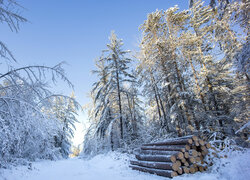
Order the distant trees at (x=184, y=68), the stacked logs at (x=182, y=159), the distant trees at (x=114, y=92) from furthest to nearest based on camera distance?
the distant trees at (x=114, y=92) → the distant trees at (x=184, y=68) → the stacked logs at (x=182, y=159)

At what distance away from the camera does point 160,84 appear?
39.4ft

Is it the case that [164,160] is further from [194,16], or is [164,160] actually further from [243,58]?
[194,16]

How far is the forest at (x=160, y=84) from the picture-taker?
13.5ft

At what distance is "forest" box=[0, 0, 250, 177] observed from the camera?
162 inches

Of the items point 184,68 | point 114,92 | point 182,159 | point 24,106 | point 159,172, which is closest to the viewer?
point 24,106

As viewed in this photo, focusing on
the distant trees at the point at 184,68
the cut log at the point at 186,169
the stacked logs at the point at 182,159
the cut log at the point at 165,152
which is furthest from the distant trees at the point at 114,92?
the cut log at the point at 186,169

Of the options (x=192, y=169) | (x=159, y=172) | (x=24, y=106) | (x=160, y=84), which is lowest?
(x=159, y=172)

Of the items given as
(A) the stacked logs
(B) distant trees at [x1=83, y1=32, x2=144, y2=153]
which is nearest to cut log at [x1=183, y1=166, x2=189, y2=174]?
(A) the stacked logs

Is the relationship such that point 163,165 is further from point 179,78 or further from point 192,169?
point 179,78

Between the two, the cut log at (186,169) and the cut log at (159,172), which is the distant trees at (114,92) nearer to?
the cut log at (159,172)

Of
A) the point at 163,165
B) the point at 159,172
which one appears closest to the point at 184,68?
the point at 163,165

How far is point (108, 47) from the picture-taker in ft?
47.4

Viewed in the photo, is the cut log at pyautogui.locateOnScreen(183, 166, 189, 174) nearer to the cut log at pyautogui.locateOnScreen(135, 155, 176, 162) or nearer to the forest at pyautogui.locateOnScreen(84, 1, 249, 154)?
the cut log at pyautogui.locateOnScreen(135, 155, 176, 162)

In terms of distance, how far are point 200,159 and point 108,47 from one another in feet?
42.2
